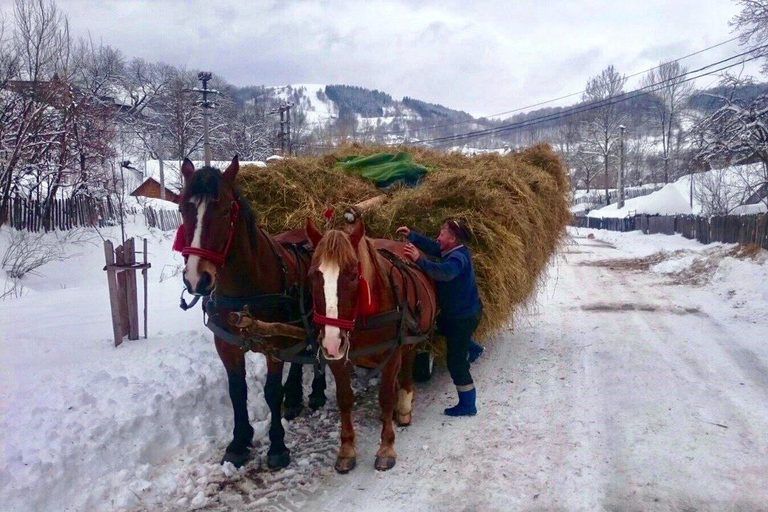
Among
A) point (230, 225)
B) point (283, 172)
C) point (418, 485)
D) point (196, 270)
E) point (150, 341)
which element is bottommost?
point (418, 485)

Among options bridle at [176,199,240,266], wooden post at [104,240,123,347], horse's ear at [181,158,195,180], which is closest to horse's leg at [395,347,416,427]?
bridle at [176,199,240,266]

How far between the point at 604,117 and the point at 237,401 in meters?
53.3

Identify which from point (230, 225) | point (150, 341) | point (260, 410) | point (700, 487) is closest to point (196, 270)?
point (230, 225)

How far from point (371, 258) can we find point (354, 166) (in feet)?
8.72

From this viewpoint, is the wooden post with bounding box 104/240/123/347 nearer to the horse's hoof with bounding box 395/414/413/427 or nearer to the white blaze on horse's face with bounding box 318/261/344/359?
the horse's hoof with bounding box 395/414/413/427

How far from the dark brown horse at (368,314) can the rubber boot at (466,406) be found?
41cm

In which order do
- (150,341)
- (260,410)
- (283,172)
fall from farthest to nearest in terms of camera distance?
1. (283,172)
2. (150,341)
3. (260,410)

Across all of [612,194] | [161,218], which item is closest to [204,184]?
[161,218]

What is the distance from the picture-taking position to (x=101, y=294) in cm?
774

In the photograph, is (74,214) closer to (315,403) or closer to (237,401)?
(315,403)

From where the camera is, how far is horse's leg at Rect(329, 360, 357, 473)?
138 inches

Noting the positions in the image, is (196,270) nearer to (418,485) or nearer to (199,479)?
(199,479)

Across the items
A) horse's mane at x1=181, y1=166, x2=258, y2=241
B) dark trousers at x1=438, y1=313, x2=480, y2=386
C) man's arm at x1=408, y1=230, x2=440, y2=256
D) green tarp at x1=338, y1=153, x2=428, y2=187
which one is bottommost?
dark trousers at x1=438, y1=313, x2=480, y2=386

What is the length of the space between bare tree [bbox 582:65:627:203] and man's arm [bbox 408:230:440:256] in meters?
50.0
